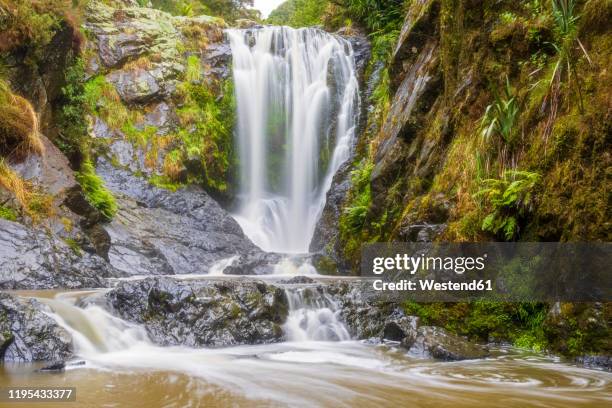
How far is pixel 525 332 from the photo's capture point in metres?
5.62

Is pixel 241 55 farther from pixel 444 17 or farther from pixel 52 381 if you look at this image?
pixel 52 381

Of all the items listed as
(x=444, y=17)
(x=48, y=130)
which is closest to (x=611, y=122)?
(x=444, y=17)

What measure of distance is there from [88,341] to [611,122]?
5698 millimetres

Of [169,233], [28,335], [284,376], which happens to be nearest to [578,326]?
[284,376]

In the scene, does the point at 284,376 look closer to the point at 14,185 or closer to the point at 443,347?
the point at 443,347

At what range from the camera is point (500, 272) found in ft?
19.2

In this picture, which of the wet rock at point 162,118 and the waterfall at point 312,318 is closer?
the waterfall at point 312,318

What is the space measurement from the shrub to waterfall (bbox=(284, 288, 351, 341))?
568cm

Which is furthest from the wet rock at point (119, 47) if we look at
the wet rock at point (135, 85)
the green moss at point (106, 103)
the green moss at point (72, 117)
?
the green moss at point (72, 117)

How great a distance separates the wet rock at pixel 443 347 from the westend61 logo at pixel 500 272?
0.71 meters

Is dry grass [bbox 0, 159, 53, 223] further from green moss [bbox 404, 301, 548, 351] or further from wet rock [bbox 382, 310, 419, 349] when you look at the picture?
green moss [bbox 404, 301, 548, 351]

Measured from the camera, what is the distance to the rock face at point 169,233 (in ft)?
34.1

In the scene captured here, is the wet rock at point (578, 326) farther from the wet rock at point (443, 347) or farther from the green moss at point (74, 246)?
the green moss at point (74, 246)

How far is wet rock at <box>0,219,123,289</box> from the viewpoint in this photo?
6.86 metres
